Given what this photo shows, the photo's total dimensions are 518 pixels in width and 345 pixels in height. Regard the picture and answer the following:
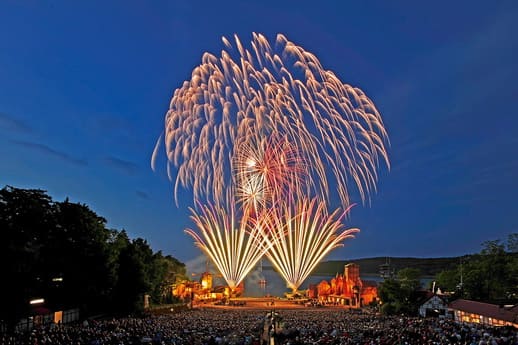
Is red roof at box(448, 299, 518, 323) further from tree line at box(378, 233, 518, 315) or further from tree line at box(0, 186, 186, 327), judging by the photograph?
tree line at box(0, 186, 186, 327)

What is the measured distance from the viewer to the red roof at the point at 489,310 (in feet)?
135

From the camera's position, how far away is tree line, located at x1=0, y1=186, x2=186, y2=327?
115 feet

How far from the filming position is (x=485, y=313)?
45.8m

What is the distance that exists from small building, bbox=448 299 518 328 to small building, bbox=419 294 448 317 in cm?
485

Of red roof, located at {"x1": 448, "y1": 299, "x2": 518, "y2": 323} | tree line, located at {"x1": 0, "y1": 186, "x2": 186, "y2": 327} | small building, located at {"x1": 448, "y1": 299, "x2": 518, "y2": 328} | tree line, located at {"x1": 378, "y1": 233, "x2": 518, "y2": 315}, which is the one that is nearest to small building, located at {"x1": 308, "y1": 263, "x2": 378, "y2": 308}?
tree line, located at {"x1": 378, "y1": 233, "x2": 518, "y2": 315}

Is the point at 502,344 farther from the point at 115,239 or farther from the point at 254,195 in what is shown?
the point at 115,239

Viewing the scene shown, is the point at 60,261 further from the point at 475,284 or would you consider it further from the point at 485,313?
the point at 475,284

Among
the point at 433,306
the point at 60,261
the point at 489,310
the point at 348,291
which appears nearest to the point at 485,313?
the point at 489,310

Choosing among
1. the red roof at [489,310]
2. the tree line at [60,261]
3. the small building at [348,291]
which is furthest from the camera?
the small building at [348,291]

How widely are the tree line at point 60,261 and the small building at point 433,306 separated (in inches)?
1331

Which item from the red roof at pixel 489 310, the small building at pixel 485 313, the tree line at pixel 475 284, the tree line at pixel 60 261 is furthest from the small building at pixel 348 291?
the tree line at pixel 60 261

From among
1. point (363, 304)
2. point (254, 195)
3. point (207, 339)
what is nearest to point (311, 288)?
point (363, 304)

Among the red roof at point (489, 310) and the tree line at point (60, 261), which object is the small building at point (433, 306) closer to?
the red roof at point (489, 310)

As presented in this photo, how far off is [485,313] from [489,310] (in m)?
0.46
